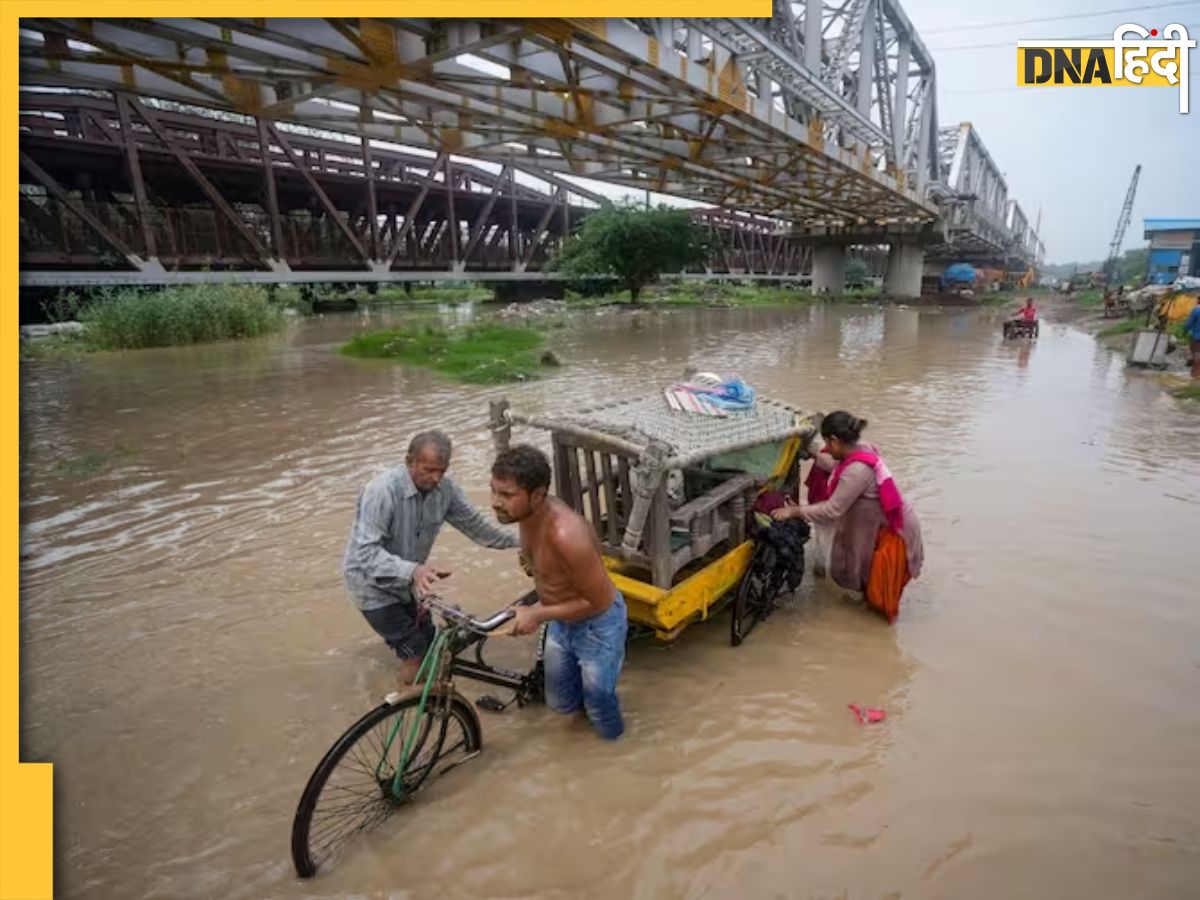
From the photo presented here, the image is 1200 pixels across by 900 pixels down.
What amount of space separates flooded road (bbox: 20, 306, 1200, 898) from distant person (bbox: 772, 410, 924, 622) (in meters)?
0.29

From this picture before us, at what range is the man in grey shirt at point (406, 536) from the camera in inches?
116

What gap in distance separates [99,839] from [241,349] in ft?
53.1

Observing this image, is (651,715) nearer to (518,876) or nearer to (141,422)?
(518,876)

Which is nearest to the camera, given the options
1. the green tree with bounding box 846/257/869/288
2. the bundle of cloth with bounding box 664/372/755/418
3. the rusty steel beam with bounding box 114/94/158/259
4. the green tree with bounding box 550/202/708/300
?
the bundle of cloth with bounding box 664/372/755/418

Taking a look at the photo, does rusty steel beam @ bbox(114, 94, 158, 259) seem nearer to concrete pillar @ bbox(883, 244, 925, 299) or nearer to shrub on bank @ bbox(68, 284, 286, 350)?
shrub on bank @ bbox(68, 284, 286, 350)

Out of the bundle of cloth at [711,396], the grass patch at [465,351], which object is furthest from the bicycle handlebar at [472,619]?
the grass patch at [465,351]

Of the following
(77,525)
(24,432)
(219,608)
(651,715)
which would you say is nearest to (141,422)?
(24,432)

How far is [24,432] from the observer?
8922 mm

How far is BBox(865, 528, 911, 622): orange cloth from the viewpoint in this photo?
3.91 meters

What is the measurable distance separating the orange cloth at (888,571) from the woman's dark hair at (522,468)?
2.45m

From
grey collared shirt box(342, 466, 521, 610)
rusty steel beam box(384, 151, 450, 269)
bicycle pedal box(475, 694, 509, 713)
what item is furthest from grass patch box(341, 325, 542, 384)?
rusty steel beam box(384, 151, 450, 269)

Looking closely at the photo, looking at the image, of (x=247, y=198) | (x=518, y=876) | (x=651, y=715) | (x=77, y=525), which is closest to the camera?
(x=518, y=876)

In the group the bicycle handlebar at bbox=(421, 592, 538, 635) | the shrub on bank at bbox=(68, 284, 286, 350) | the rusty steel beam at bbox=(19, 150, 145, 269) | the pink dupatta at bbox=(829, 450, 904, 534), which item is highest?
the rusty steel beam at bbox=(19, 150, 145, 269)

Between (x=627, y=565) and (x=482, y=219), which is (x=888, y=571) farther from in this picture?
(x=482, y=219)
